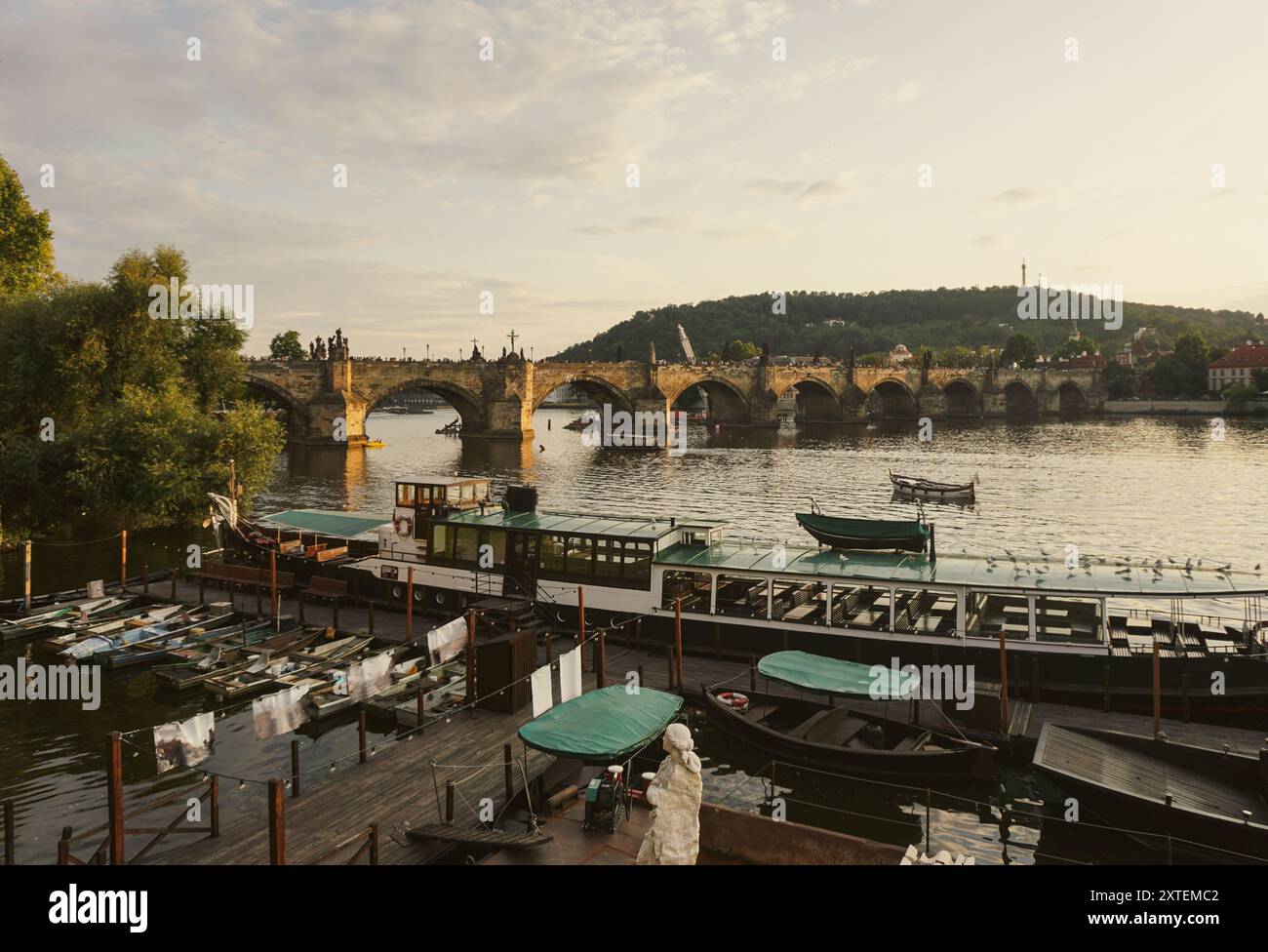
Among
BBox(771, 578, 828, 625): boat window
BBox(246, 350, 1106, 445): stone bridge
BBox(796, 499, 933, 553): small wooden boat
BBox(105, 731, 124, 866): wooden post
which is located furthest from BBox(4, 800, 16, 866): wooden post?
BBox(246, 350, 1106, 445): stone bridge

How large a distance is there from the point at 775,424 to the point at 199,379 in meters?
108

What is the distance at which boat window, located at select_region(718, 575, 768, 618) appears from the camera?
26297 mm

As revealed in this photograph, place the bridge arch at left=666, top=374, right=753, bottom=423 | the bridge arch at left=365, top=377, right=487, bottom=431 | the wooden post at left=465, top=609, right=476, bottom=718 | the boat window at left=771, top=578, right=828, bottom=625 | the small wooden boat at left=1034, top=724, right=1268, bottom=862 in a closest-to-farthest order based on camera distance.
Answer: the small wooden boat at left=1034, top=724, right=1268, bottom=862 < the wooden post at left=465, top=609, right=476, bottom=718 < the boat window at left=771, top=578, right=828, bottom=625 < the bridge arch at left=365, top=377, right=487, bottom=431 < the bridge arch at left=666, top=374, right=753, bottom=423

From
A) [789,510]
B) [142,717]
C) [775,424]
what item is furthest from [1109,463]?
[142,717]

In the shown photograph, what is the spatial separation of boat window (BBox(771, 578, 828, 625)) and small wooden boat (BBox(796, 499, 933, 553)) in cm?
643

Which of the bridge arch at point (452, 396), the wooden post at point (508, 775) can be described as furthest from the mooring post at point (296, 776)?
the bridge arch at point (452, 396)

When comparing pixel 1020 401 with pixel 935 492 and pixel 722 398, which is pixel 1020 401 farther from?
pixel 935 492

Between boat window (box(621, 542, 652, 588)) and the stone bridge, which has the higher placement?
the stone bridge

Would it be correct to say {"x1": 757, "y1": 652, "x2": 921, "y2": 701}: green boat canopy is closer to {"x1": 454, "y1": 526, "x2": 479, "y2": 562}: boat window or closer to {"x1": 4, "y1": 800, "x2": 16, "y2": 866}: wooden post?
{"x1": 454, "y1": 526, "x2": 479, "y2": 562}: boat window

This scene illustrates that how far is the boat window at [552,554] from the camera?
2902 centimetres

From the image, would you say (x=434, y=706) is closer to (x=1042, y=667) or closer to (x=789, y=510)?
(x=1042, y=667)

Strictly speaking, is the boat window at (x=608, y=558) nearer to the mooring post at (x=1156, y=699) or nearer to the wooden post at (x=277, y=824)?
the mooring post at (x=1156, y=699)

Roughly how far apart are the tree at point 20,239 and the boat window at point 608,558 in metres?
49.7

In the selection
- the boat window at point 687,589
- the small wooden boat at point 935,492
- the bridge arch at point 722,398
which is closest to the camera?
the boat window at point 687,589
